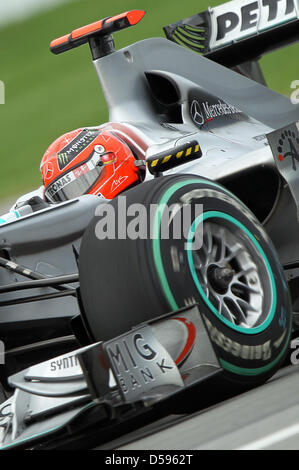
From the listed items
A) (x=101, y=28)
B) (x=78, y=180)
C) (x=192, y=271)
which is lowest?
(x=192, y=271)

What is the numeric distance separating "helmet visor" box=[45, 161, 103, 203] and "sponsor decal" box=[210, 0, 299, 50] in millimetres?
1729

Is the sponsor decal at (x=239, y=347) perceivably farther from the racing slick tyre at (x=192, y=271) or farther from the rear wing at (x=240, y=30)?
the rear wing at (x=240, y=30)

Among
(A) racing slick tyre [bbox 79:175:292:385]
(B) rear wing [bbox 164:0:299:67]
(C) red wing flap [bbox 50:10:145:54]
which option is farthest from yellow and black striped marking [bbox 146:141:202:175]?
(B) rear wing [bbox 164:0:299:67]

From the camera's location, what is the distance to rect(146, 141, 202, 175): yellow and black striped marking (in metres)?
4.33

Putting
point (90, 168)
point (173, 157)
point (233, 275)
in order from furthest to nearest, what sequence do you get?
point (90, 168) < point (173, 157) < point (233, 275)

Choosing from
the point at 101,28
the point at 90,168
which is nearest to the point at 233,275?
the point at 90,168

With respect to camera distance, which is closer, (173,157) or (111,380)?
(111,380)

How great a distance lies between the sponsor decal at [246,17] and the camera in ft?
20.6

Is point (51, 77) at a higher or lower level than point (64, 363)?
higher

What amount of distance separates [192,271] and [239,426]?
0.78m

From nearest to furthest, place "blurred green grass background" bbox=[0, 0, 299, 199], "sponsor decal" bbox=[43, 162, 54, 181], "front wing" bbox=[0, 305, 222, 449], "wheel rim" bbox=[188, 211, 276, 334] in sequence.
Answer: "front wing" bbox=[0, 305, 222, 449]
"wheel rim" bbox=[188, 211, 276, 334]
"sponsor decal" bbox=[43, 162, 54, 181]
"blurred green grass background" bbox=[0, 0, 299, 199]

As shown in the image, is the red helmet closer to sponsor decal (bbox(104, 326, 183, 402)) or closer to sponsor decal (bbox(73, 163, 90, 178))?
sponsor decal (bbox(73, 163, 90, 178))

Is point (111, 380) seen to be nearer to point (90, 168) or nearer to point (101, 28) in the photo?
point (90, 168)

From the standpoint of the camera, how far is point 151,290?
140 inches
